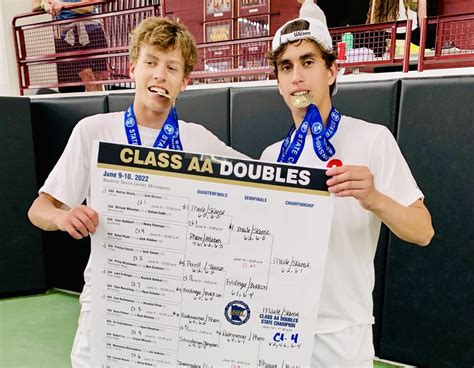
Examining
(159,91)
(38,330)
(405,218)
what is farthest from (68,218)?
(38,330)

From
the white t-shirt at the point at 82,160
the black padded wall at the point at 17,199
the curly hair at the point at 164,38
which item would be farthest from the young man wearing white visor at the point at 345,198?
the black padded wall at the point at 17,199

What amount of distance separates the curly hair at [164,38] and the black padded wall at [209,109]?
125 cm

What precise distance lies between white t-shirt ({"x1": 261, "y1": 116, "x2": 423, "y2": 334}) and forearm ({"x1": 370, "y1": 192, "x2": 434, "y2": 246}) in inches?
2.0

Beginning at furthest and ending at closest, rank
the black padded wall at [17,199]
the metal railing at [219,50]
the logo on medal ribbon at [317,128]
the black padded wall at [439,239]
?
the black padded wall at [17,199] → the metal railing at [219,50] → the black padded wall at [439,239] → the logo on medal ribbon at [317,128]

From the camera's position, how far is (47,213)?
1167 millimetres

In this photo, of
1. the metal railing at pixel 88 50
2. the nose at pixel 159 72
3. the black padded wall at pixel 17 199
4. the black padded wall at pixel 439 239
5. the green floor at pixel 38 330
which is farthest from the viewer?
the metal railing at pixel 88 50

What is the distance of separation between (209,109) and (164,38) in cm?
139

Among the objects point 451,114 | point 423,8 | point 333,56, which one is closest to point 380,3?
point 423,8

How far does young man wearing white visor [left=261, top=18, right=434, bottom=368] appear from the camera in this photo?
3.52 ft

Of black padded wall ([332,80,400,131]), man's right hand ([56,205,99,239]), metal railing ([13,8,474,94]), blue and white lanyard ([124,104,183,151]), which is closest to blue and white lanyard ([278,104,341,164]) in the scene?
blue and white lanyard ([124,104,183,151])

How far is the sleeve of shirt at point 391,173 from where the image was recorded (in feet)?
3.57

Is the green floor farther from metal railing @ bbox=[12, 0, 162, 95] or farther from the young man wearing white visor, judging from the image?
metal railing @ bbox=[12, 0, 162, 95]

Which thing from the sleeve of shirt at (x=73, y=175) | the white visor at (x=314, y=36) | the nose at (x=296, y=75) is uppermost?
the white visor at (x=314, y=36)

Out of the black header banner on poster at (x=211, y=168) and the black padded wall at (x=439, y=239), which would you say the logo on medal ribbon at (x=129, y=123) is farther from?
the black padded wall at (x=439, y=239)
